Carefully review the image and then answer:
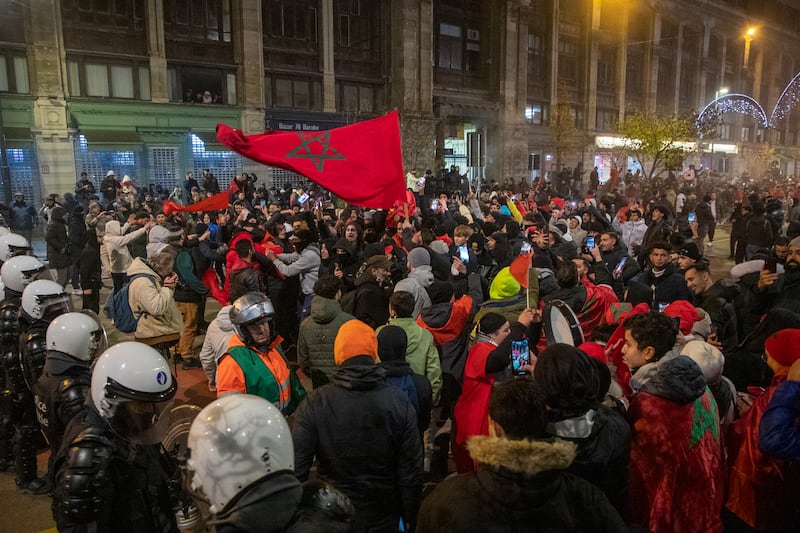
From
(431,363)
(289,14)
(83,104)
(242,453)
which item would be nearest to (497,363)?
(431,363)

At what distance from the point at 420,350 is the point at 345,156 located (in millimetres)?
3599

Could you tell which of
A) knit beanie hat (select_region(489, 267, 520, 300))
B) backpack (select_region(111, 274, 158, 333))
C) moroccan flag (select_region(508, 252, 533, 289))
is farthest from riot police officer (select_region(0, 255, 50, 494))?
moroccan flag (select_region(508, 252, 533, 289))

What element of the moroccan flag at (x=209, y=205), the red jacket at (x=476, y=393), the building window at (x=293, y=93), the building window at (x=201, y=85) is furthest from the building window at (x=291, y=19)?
the red jacket at (x=476, y=393)

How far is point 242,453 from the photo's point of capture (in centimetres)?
173

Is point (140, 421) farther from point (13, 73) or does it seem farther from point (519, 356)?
point (13, 73)

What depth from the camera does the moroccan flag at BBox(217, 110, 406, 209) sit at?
22.7 ft

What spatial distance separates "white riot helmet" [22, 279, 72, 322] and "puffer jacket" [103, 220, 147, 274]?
5.59m

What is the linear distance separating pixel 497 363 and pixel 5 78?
23894 mm

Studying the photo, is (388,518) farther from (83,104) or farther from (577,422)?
(83,104)

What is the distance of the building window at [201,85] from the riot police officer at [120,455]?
944 inches

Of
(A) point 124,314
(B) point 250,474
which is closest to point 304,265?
(A) point 124,314

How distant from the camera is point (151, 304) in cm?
631

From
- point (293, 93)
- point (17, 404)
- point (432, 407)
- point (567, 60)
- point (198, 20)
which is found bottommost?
point (17, 404)

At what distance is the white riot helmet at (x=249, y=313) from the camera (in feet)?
12.3
